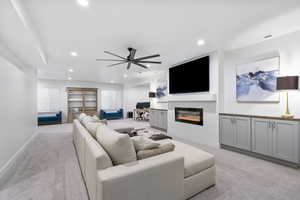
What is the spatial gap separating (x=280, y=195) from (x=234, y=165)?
0.86m

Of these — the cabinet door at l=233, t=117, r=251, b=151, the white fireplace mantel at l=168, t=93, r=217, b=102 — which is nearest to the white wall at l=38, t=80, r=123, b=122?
the white fireplace mantel at l=168, t=93, r=217, b=102

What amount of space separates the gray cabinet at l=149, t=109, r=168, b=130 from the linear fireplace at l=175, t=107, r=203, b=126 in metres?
0.74

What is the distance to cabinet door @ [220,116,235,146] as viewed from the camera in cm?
343

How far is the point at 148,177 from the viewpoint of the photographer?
1421 mm

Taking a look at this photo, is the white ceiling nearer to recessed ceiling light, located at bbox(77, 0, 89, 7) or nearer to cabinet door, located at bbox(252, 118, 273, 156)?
recessed ceiling light, located at bbox(77, 0, 89, 7)

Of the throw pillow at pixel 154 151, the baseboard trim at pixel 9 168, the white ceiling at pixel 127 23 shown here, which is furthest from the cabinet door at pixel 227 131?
the baseboard trim at pixel 9 168

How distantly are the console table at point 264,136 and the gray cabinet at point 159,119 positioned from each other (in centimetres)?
236

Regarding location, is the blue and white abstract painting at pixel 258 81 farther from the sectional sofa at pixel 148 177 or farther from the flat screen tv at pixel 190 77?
the sectional sofa at pixel 148 177

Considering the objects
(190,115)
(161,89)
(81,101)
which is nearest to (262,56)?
(190,115)

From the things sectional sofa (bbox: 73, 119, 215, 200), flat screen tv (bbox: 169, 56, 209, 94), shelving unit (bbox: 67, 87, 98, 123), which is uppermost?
flat screen tv (bbox: 169, 56, 209, 94)

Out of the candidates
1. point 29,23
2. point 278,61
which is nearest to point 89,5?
point 29,23

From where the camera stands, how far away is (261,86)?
10.7 feet

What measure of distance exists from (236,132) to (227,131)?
21 centimetres

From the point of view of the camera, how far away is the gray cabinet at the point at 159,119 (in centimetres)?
567
